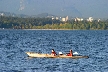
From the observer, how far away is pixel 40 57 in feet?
204

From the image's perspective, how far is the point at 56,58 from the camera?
60938 mm

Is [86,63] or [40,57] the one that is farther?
[40,57]

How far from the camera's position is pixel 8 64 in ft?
174

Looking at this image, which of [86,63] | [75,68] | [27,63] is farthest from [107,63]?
[27,63]

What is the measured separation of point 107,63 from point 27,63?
11153 millimetres

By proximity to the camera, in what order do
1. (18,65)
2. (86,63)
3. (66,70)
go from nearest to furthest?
1. (66,70)
2. (18,65)
3. (86,63)

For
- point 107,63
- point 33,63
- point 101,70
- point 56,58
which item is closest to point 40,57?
point 56,58

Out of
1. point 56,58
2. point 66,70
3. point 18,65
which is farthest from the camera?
point 56,58

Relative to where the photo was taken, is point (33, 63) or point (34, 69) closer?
point (34, 69)

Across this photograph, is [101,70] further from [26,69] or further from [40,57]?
[40,57]

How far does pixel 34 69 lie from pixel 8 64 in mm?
6334

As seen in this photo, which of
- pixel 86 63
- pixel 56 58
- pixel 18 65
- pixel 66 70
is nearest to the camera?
pixel 66 70

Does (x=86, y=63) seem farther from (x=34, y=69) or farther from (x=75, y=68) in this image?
(x=34, y=69)

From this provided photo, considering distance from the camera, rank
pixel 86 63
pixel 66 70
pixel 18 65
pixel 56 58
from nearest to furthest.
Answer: pixel 66 70 → pixel 18 65 → pixel 86 63 → pixel 56 58
